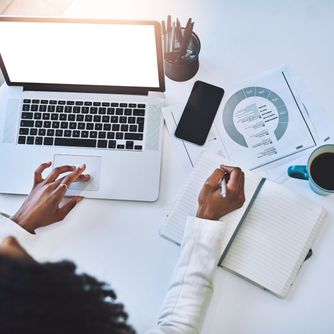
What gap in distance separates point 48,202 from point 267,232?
0.44 m

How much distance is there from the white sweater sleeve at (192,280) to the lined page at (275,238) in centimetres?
4

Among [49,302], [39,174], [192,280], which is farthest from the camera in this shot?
[39,174]

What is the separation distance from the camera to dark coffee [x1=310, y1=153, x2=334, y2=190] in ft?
2.63

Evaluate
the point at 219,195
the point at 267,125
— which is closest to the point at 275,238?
the point at 219,195

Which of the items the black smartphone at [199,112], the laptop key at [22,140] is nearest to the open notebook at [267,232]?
the black smartphone at [199,112]

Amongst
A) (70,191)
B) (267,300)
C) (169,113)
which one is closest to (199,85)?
(169,113)

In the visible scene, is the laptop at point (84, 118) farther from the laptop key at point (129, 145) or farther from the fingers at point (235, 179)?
the fingers at point (235, 179)

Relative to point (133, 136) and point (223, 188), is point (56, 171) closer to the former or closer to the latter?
point (133, 136)

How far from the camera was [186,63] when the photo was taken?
35.0 inches

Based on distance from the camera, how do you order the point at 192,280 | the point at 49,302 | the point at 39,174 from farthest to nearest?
the point at 39,174
the point at 192,280
the point at 49,302

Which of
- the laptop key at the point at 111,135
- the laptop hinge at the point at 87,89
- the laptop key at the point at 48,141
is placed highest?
the laptop hinge at the point at 87,89

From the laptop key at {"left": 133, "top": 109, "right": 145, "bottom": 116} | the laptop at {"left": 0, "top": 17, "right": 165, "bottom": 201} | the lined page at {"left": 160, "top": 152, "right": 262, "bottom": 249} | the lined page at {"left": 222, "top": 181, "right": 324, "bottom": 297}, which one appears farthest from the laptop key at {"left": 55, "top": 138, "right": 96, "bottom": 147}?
the lined page at {"left": 222, "top": 181, "right": 324, "bottom": 297}

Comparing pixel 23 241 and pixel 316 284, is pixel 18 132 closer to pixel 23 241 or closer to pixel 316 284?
pixel 23 241

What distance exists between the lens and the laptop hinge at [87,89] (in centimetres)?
90
